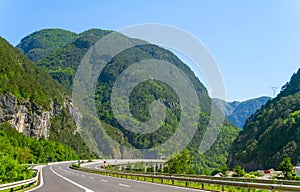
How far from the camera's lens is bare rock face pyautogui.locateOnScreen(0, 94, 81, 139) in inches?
5054

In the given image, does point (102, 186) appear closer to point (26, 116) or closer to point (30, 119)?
point (26, 116)

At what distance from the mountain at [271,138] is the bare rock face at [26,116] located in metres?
71.6

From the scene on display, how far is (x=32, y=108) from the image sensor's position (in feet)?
476

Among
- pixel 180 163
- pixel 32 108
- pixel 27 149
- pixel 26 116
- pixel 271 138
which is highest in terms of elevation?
pixel 32 108

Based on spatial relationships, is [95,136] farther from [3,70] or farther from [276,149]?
[276,149]

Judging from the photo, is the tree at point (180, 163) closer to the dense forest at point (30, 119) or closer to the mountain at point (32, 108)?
the dense forest at point (30, 119)

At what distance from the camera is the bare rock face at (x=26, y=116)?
421 feet

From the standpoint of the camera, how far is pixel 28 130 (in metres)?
141

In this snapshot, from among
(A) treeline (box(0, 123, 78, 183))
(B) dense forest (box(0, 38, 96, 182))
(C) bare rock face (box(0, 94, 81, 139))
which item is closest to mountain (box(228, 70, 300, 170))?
(A) treeline (box(0, 123, 78, 183))

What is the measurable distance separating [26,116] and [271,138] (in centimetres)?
8420

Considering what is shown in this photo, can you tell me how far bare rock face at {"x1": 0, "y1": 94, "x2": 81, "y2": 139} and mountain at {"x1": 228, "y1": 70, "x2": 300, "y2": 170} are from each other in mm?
71637

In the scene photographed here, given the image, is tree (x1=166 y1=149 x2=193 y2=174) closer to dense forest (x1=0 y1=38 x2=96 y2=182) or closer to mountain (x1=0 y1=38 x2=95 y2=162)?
dense forest (x1=0 y1=38 x2=96 y2=182)

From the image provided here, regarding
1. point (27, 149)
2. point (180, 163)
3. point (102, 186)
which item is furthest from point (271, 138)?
point (102, 186)

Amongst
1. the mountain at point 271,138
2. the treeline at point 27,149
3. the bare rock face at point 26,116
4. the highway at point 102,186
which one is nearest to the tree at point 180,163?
the highway at point 102,186
